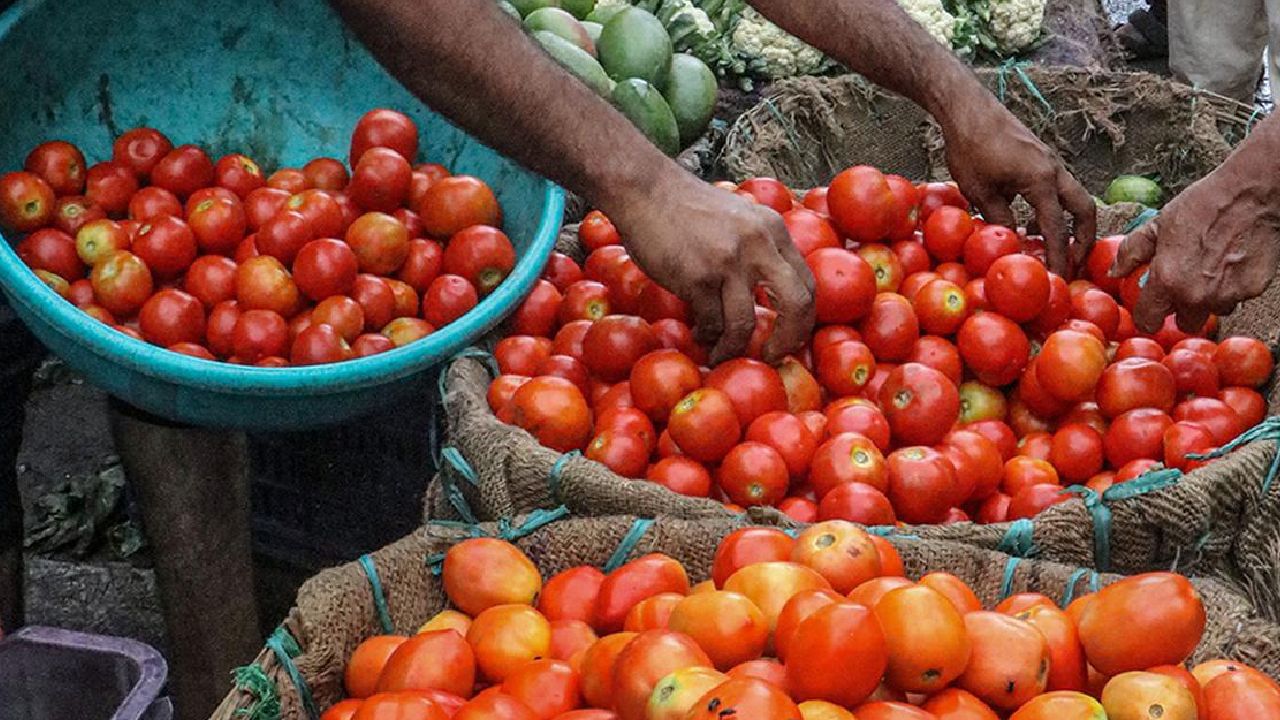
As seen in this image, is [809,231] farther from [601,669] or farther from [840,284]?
[601,669]

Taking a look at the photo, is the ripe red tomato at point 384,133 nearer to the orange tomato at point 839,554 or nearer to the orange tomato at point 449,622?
the orange tomato at point 449,622

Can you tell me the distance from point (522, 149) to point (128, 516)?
7.17 feet

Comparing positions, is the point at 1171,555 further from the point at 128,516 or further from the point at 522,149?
the point at 128,516

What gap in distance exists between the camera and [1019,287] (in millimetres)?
2598

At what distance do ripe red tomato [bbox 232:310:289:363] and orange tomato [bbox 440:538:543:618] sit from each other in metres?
0.84

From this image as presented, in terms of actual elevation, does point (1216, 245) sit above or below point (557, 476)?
above

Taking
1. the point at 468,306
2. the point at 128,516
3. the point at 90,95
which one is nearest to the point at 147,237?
the point at 90,95

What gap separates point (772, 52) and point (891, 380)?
2269 millimetres

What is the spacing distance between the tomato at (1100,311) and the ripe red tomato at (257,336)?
1.62 m

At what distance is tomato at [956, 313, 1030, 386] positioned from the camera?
2562 mm

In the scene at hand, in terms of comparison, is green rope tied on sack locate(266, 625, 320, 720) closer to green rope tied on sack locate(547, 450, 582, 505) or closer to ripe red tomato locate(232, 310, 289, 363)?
green rope tied on sack locate(547, 450, 582, 505)

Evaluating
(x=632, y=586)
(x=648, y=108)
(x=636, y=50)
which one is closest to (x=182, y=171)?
(x=648, y=108)

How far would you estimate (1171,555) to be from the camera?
219 centimetres

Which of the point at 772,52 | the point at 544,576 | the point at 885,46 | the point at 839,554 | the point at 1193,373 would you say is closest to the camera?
the point at 839,554
